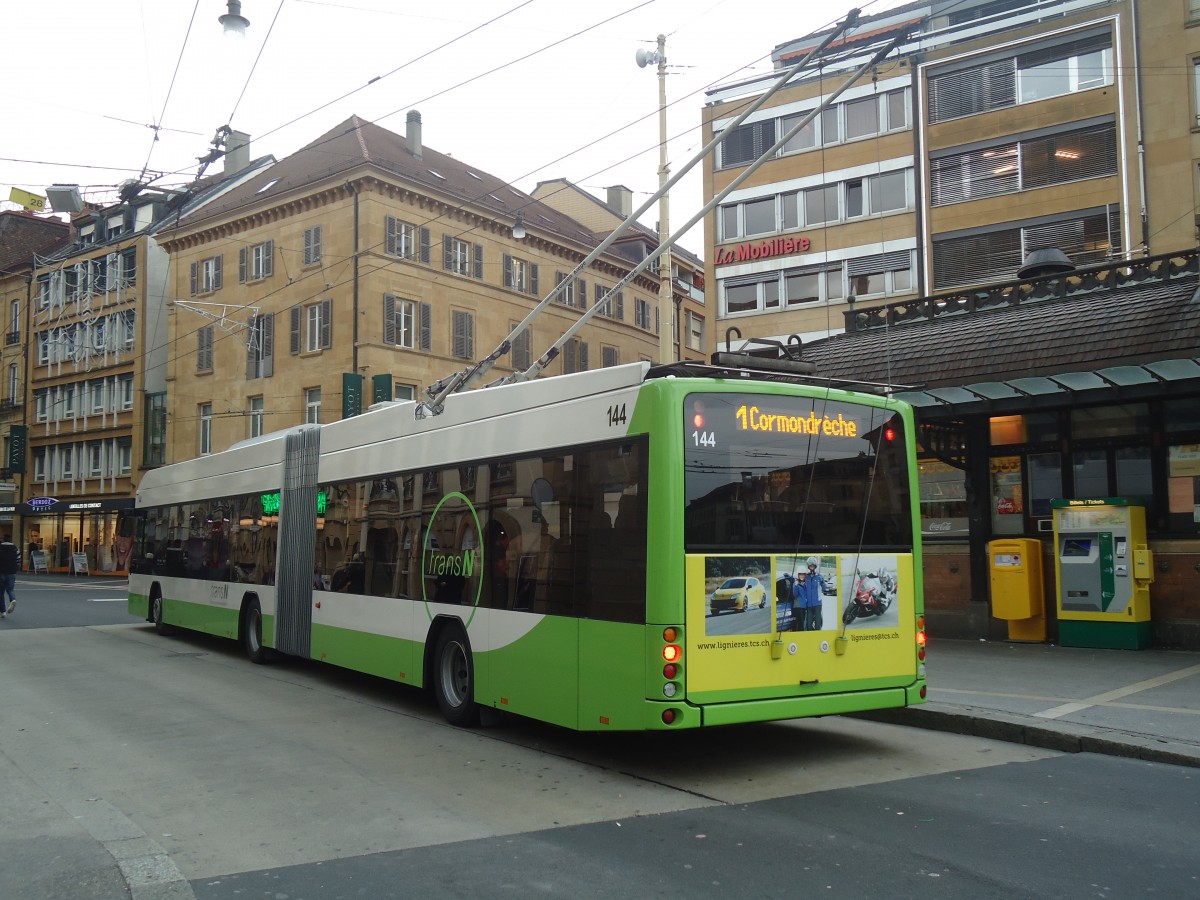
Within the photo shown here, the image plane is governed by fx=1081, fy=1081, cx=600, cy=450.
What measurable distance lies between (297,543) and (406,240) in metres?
28.8

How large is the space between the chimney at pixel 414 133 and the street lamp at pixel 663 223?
26.2 metres

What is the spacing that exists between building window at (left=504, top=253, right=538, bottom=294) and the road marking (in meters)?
36.6

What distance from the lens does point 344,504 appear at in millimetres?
12773

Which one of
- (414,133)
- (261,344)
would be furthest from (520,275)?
(261,344)

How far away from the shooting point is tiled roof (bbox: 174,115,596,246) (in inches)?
1640

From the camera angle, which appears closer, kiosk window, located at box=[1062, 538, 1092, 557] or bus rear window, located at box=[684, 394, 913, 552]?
bus rear window, located at box=[684, 394, 913, 552]

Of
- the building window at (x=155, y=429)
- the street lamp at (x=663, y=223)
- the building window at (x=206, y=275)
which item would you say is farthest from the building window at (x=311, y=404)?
the street lamp at (x=663, y=223)

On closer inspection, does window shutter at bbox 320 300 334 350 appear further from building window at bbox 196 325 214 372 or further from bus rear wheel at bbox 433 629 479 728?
bus rear wheel at bbox 433 629 479 728

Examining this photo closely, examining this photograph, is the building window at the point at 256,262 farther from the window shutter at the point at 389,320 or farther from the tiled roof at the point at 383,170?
the window shutter at the point at 389,320

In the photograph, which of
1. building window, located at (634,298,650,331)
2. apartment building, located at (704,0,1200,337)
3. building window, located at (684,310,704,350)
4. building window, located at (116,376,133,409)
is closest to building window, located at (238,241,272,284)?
building window, located at (116,376,133,409)

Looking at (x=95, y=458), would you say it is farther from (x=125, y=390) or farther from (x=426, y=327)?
(x=426, y=327)

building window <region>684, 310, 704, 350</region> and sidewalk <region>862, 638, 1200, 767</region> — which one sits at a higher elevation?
building window <region>684, 310, 704, 350</region>

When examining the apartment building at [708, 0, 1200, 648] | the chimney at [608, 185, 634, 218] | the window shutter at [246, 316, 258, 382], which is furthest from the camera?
the chimney at [608, 185, 634, 218]

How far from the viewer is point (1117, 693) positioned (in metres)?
10.6
